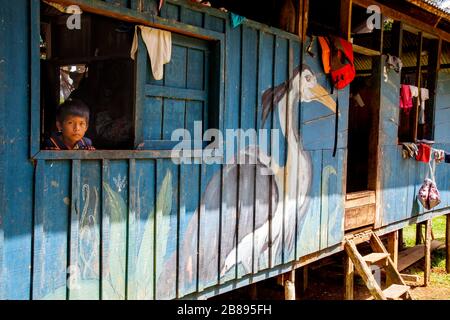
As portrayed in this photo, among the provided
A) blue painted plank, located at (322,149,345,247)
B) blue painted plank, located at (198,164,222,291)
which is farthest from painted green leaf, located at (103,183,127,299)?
blue painted plank, located at (322,149,345,247)

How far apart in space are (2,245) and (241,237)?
2275 mm

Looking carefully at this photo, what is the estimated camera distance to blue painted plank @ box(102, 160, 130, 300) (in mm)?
3201

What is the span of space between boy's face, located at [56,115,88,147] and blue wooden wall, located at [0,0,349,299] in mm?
293

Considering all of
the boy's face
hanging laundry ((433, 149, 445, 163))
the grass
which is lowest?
the grass

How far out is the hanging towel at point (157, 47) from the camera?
3453 millimetres

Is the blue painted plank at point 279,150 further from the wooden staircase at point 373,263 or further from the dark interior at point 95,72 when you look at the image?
the dark interior at point 95,72

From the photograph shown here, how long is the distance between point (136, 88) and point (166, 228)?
42.9 inches

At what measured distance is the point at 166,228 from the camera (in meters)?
3.66

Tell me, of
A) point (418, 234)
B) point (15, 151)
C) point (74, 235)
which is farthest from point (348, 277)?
point (418, 234)

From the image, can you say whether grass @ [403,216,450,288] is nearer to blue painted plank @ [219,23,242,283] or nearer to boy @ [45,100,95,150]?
blue painted plank @ [219,23,242,283]

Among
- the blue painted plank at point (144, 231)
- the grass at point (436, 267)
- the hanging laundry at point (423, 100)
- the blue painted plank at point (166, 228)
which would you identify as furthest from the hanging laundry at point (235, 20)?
the grass at point (436, 267)

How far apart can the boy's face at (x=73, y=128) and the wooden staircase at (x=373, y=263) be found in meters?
3.98

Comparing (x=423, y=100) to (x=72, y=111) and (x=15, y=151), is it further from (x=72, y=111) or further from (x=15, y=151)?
(x=15, y=151)

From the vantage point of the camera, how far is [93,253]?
10.4 ft
